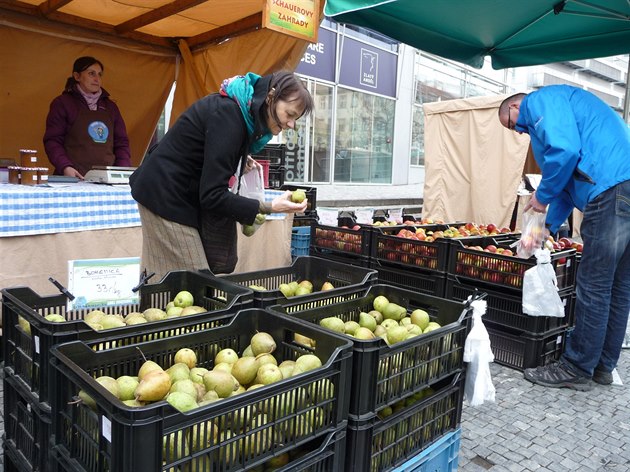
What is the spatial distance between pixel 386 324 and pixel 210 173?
995mm

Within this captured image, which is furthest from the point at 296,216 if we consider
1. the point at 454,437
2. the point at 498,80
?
the point at 498,80

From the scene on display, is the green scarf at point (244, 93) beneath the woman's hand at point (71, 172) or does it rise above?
above

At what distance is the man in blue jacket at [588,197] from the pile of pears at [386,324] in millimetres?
1741

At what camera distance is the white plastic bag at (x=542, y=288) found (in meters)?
3.56

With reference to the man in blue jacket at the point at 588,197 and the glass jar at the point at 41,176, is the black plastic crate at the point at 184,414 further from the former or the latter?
the glass jar at the point at 41,176

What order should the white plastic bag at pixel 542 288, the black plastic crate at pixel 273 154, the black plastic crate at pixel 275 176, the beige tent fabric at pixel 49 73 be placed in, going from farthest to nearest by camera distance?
the black plastic crate at pixel 273 154 → the black plastic crate at pixel 275 176 → the beige tent fabric at pixel 49 73 → the white plastic bag at pixel 542 288

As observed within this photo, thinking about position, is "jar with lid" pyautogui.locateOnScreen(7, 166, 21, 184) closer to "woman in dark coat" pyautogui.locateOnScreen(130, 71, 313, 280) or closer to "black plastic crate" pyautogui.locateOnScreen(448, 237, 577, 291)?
"woman in dark coat" pyautogui.locateOnScreen(130, 71, 313, 280)

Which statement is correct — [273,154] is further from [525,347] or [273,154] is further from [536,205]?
[525,347]

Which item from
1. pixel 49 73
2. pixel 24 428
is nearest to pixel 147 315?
pixel 24 428

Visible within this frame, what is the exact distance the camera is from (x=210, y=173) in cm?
227

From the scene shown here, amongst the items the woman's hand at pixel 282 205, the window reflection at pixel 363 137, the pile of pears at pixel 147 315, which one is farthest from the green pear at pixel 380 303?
the window reflection at pixel 363 137

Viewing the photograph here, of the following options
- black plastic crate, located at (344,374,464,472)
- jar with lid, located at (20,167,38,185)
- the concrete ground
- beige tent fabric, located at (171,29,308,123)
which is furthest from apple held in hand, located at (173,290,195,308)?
beige tent fabric, located at (171,29,308,123)

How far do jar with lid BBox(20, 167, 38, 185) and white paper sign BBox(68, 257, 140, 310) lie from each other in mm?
2091

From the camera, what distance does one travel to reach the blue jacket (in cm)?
326
